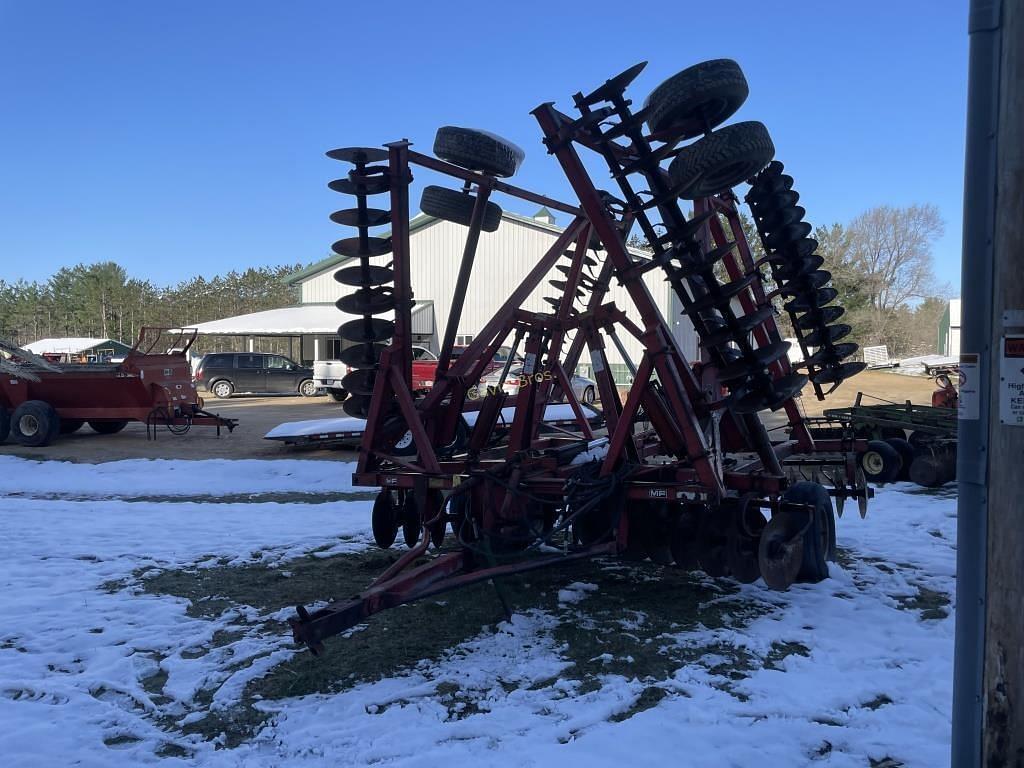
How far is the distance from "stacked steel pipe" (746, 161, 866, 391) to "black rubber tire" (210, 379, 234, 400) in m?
25.7

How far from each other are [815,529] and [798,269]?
233 cm

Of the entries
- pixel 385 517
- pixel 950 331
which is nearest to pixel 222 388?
pixel 385 517

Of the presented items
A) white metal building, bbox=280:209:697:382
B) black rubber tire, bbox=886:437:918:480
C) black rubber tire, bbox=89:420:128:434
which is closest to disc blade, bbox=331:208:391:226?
black rubber tire, bbox=886:437:918:480

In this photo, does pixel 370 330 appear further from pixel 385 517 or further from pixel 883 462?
pixel 883 462

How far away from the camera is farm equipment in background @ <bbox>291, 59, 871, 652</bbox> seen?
4.73m

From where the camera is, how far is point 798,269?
659 cm

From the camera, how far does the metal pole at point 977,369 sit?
2.36 m

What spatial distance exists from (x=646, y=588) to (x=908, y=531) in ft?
9.92

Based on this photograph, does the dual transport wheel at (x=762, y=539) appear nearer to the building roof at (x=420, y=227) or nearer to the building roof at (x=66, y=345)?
the building roof at (x=420, y=227)

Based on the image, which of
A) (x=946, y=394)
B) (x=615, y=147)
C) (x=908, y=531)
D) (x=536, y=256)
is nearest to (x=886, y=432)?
(x=946, y=394)

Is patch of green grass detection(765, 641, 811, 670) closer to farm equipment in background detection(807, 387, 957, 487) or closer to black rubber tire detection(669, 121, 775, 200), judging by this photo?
black rubber tire detection(669, 121, 775, 200)

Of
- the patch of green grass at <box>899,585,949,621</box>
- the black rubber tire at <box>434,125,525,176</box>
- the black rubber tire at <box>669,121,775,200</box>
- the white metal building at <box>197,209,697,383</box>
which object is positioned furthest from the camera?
the white metal building at <box>197,209,697,383</box>

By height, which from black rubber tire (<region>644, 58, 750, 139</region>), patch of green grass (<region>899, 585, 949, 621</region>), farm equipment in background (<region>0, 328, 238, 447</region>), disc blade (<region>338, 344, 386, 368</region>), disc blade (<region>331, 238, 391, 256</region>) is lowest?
patch of green grass (<region>899, 585, 949, 621</region>)

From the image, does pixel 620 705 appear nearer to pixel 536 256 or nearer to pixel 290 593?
pixel 290 593
